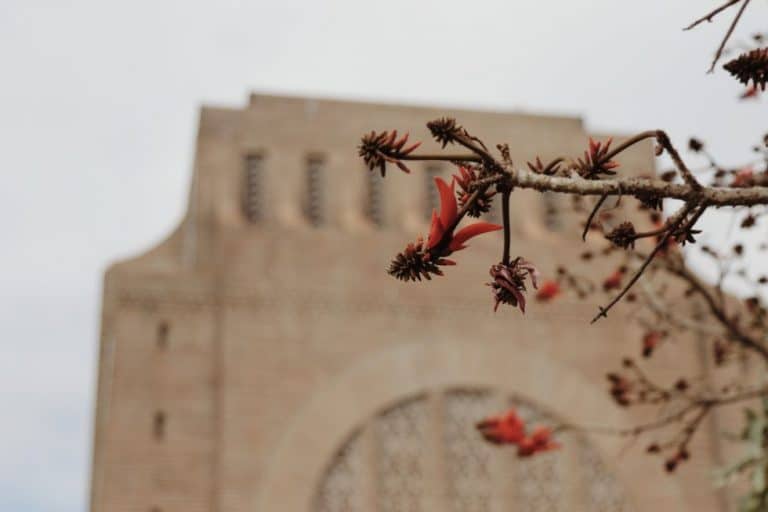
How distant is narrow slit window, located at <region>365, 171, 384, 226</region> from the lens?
726 inches

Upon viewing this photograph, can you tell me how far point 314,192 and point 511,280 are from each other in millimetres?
15745

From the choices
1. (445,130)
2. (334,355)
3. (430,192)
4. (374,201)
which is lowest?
(445,130)

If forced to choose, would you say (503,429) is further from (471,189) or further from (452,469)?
(452,469)

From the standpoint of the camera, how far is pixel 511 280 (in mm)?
2650

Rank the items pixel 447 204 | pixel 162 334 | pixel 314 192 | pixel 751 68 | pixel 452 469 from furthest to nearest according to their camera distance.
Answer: pixel 314 192, pixel 452 469, pixel 162 334, pixel 751 68, pixel 447 204

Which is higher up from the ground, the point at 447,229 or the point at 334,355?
the point at 334,355

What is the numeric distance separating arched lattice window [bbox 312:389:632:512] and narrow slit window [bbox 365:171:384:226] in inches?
102

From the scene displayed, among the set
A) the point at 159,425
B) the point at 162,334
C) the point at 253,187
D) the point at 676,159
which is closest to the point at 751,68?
the point at 676,159

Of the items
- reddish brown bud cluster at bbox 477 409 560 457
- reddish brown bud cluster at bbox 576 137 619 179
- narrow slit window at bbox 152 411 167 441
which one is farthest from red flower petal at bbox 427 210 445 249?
narrow slit window at bbox 152 411 167 441

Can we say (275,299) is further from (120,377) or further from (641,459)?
(641,459)

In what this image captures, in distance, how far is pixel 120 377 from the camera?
1641 centimetres

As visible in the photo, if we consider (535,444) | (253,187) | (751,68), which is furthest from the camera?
(253,187)

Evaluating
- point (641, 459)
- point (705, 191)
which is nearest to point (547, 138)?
point (641, 459)

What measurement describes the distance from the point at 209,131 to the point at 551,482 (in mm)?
6286
